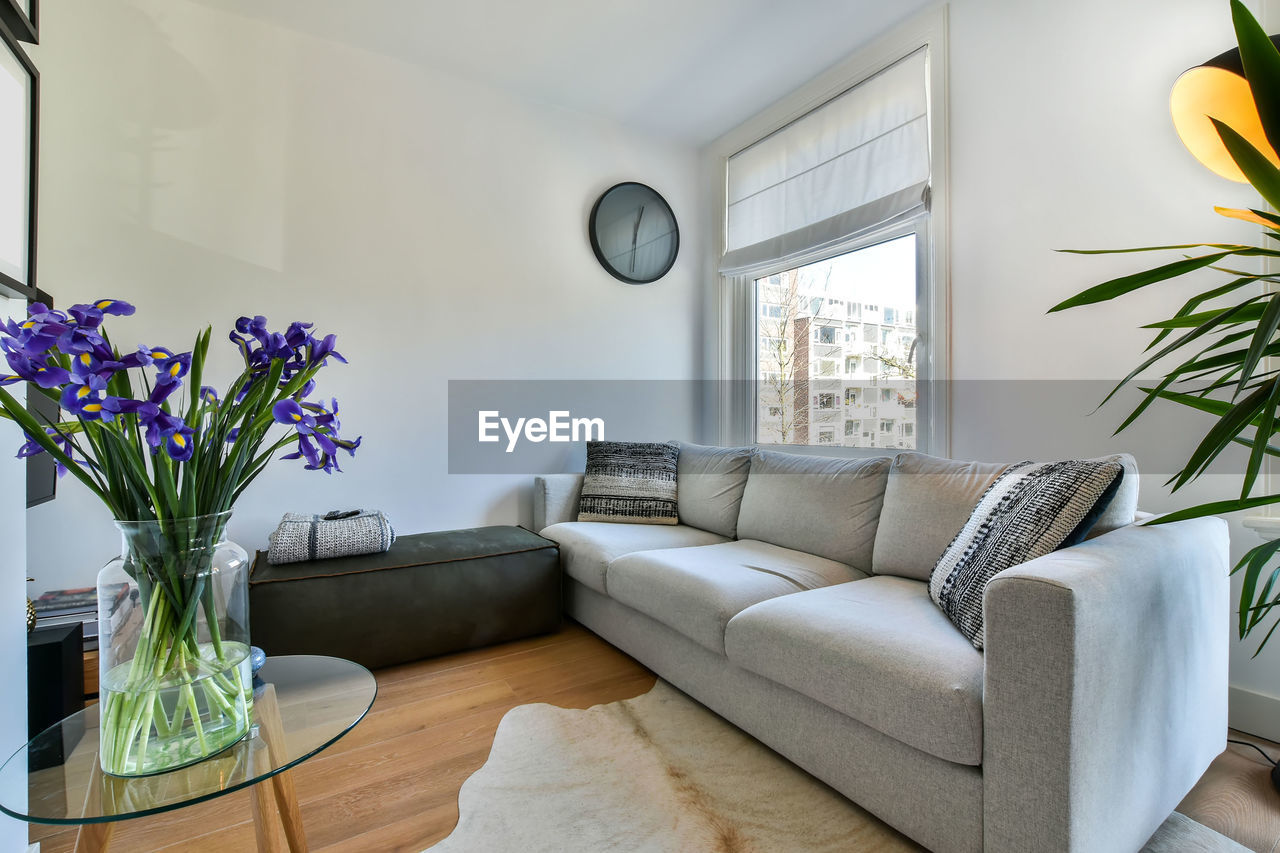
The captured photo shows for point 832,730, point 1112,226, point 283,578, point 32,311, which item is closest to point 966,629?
point 832,730

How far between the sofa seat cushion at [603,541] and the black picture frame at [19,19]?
2.09 meters

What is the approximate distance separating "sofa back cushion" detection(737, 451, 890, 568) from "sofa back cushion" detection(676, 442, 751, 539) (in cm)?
7

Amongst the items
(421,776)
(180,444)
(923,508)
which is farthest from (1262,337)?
(421,776)

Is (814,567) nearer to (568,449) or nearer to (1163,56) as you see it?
(568,449)

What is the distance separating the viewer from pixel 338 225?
2791mm

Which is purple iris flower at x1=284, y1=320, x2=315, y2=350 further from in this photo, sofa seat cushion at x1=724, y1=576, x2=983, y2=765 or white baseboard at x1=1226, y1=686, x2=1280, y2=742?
white baseboard at x1=1226, y1=686, x2=1280, y2=742

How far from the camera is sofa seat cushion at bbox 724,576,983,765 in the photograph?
1217 millimetres

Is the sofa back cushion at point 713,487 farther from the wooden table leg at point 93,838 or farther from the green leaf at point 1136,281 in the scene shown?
the wooden table leg at point 93,838

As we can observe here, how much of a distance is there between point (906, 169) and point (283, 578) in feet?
9.83

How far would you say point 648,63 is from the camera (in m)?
2.94

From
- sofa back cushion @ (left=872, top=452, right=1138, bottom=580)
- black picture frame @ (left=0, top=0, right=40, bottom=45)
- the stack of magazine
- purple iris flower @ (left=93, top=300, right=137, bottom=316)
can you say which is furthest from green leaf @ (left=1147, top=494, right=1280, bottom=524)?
the stack of magazine

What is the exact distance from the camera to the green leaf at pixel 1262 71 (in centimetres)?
86

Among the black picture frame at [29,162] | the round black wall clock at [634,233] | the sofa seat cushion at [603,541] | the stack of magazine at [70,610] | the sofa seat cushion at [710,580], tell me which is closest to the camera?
the black picture frame at [29,162]

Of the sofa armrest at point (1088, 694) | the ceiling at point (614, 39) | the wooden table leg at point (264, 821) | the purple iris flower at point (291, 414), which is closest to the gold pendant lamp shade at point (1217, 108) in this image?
the sofa armrest at point (1088, 694)
